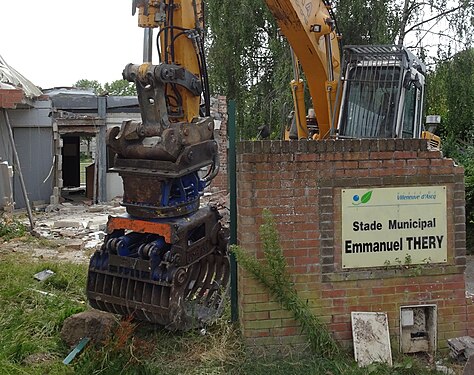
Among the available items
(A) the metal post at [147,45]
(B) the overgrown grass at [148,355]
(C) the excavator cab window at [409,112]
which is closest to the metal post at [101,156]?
(C) the excavator cab window at [409,112]

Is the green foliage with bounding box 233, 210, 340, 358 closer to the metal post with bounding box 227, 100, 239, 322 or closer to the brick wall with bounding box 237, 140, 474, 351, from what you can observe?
the brick wall with bounding box 237, 140, 474, 351

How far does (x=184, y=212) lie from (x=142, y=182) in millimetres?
456

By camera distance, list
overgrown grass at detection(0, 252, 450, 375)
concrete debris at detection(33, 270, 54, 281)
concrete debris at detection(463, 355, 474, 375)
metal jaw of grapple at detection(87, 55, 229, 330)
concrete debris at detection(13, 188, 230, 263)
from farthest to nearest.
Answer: concrete debris at detection(13, 188, 230, 263) < concrete debris at detection(33, 270, 54, 281) < metal jaw of grapple at detection(87, 55, 229, 330) < overgrown grass at detection(0, 252, 450, 375) < concrete debris at detection(463, 355, 474, 375)

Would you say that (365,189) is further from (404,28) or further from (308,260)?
(404,28)

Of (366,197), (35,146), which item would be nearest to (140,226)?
(366,197)

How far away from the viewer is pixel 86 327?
202 inches

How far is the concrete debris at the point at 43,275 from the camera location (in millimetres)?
7551

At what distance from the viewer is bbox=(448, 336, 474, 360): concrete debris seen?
4.65 m

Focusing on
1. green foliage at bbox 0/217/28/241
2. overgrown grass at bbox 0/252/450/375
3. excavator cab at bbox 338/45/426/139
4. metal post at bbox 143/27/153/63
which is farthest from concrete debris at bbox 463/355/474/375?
green foliage at bbox 0/217/28/241

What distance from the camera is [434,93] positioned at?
17547 millimetres

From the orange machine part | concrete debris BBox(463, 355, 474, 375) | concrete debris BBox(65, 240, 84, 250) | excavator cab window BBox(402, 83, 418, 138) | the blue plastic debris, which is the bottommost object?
the blue plastic debris

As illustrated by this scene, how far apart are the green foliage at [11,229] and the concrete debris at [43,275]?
452cm

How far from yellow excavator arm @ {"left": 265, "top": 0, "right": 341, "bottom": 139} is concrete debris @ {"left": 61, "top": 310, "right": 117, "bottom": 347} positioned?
4123 millimetres

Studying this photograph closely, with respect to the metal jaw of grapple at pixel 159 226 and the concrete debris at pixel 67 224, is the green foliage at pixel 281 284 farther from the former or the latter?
the concrete debris at pixel 67 224
